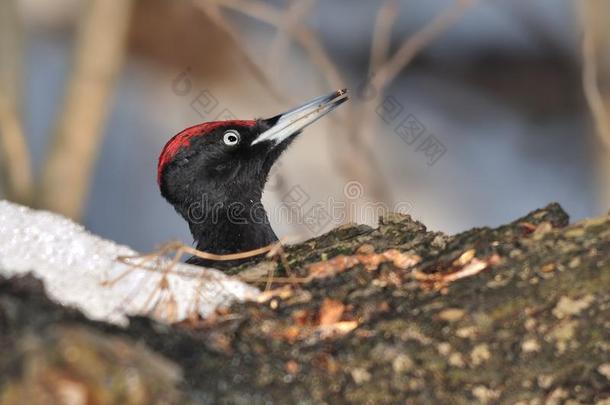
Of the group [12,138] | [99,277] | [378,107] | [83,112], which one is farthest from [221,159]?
[99,277]

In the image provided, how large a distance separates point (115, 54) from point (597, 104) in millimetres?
3122

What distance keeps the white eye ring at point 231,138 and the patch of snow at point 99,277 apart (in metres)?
2.58

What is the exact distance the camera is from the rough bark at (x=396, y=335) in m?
2.40

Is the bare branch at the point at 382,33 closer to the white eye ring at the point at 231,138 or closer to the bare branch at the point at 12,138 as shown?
the white eye ring at the point at 231,138

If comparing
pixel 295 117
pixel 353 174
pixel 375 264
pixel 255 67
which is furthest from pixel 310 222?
pixel 375 264

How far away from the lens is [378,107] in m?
8.15

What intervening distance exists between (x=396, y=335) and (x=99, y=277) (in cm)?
84

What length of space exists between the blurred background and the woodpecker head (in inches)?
70.1

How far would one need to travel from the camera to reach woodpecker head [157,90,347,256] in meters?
5.78

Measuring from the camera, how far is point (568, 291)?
2758 mm

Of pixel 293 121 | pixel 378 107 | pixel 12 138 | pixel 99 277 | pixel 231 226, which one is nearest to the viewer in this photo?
pixel 99 277

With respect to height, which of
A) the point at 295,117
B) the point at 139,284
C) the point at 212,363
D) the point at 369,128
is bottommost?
the point at 212,363

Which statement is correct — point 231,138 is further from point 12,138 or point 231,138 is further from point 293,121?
point 12,138

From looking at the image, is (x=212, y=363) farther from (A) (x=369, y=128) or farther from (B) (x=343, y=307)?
(A) (x=369, y=128)
